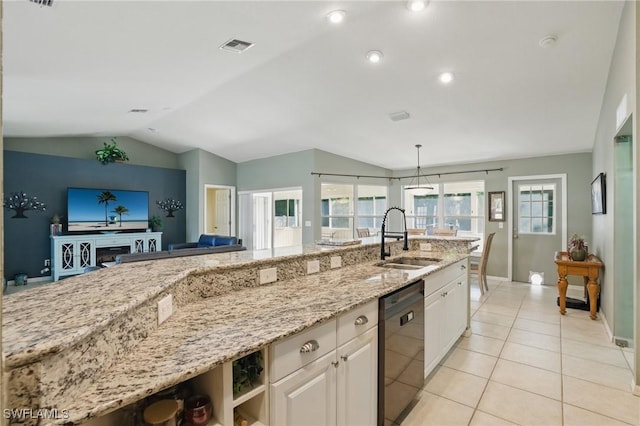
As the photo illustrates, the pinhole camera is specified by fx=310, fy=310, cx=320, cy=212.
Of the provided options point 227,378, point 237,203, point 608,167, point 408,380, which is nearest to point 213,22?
point 227,378

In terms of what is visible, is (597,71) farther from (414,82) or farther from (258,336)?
(258,336)

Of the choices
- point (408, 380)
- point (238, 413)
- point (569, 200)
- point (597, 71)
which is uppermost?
point (597, 71)

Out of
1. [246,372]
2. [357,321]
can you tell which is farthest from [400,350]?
[246,372]

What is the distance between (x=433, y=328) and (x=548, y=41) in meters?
2.69

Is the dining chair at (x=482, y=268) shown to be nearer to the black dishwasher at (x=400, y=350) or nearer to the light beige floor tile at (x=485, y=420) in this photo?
the light beige floor tile at (x=485, y=420)

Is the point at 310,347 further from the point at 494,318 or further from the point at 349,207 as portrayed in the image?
the point at 349,207

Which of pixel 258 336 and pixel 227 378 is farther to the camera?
pixel 258 336

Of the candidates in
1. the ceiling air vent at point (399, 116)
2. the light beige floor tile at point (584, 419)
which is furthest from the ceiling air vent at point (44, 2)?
the light beige floor tile at point (584, 419)

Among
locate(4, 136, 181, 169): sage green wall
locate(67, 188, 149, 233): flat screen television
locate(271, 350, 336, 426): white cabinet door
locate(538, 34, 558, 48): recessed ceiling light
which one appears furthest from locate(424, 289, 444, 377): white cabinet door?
locate(4, 136, 181, 169): sage green wall

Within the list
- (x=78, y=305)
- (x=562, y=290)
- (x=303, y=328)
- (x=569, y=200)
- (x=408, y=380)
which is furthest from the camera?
(x=569, y=200)

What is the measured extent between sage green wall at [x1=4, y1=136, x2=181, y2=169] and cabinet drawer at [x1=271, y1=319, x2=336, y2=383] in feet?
24.6

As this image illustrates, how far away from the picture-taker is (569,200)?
5422mm

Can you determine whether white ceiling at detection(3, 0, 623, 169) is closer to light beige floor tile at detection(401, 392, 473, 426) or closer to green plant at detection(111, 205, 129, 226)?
green plant at detection(111, 205, 129, 226)

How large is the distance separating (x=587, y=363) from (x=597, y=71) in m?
2.83
